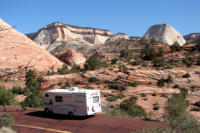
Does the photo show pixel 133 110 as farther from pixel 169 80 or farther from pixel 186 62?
pixel 186 62

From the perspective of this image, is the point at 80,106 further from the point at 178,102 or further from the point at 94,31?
the point at 94,31

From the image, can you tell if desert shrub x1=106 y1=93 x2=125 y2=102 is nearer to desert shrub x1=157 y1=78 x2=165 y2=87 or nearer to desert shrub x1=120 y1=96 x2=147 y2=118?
desert shrub x1=120 y1=96 x2=147 y2=118

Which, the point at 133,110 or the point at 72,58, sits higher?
the point at 72,58

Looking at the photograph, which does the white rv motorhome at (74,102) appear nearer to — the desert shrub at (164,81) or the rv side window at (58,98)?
the rv side window at (58,98)

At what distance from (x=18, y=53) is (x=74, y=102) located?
3580 centimetres

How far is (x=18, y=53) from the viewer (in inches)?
1705

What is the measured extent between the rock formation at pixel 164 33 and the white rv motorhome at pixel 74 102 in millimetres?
87287

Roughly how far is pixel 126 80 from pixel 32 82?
42.5 feet

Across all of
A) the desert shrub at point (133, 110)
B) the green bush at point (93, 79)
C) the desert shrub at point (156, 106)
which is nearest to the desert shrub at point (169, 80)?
the desert shrub at point (156, 106)

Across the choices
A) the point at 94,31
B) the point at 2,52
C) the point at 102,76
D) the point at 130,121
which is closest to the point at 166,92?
the point at 102,76

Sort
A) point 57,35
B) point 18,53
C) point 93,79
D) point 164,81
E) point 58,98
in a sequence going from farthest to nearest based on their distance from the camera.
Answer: point 57,35 → point 18,53 → point 93,79 → point 164,81 → point 58,98

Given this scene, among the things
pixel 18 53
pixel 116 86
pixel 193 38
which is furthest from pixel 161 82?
pixel 193 38

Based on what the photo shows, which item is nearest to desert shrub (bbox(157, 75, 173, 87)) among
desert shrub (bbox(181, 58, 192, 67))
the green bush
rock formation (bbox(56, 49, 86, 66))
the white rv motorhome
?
desert shrub (bbox(181, 58, 192, 67))

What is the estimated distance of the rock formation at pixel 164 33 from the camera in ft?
314
